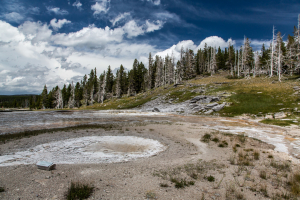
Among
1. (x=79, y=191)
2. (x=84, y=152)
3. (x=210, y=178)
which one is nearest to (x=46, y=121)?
(x=84, y=152)

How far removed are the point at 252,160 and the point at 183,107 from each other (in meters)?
42.7

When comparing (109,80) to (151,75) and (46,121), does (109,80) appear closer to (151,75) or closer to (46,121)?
(151,75)

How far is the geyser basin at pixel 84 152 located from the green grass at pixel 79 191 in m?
3.94

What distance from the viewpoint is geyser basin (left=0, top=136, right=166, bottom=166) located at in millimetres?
10413

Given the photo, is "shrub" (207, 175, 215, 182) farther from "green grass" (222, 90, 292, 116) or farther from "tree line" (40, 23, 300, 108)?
"tree line" (40, 23, 300, 108)

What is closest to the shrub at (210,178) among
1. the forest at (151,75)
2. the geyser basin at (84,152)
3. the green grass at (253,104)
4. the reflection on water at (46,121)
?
the geyser basin at (84,152)

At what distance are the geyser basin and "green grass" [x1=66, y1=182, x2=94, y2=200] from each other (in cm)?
394

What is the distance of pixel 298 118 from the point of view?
27.2 m

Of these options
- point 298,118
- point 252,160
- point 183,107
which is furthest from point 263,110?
point 252,160

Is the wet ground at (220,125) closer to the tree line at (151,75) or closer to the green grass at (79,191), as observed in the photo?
the green grass at (79,191)

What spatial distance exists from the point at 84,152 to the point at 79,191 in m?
6.77

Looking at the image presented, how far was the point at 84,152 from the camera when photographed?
12492 millimetres

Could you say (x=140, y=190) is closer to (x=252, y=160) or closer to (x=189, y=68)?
(x=252, y=160)

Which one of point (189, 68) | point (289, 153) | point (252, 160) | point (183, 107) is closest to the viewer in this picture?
point (252, 160)
